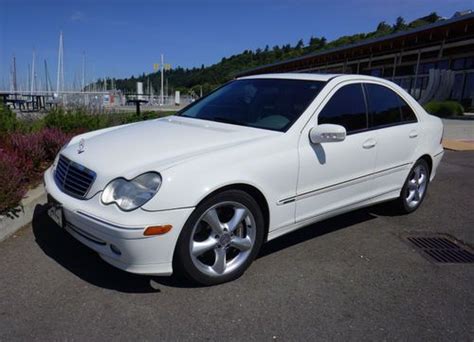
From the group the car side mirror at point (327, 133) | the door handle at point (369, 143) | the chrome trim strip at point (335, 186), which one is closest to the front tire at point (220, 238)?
the chrome trim strip at point (335, 186)

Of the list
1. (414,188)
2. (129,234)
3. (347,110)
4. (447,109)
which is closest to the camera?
(129,234)

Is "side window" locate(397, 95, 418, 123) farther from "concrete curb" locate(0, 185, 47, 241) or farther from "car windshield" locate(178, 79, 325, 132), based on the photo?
"concrete curb" locate(0, 185, 47, 241)

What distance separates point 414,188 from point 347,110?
165 cm

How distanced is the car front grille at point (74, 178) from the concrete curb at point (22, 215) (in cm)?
80

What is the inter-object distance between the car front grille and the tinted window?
271cm

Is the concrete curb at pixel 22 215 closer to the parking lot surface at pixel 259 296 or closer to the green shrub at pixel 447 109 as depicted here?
the parking lot surface at pixel 259 296

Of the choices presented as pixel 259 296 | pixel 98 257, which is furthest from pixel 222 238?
pixel 98 257

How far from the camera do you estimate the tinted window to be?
13.4 ft

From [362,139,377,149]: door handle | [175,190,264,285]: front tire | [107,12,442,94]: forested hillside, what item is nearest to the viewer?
[175,190,264,285]: front tire

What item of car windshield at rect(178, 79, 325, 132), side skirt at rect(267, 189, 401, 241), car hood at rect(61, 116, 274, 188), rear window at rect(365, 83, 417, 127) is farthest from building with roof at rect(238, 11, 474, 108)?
car hood at rect(61, 116, 274, 188)

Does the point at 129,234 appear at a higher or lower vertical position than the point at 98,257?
higher

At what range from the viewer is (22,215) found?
3.93 m

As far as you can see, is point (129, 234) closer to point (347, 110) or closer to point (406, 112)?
point (347, 110)

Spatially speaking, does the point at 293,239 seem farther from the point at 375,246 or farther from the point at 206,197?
the point at 206,197
